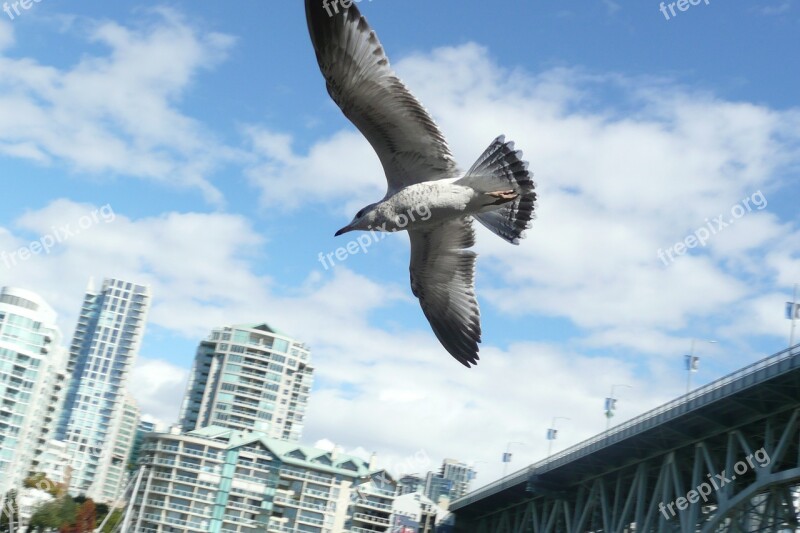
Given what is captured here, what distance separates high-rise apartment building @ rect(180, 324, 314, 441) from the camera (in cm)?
10862

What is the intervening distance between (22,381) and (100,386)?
107660 mm

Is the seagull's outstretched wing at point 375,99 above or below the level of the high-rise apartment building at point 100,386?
below

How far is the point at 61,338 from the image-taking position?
8625cm

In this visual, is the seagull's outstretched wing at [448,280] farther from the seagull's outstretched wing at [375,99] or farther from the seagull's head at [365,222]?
the seagull's head at [365,222]

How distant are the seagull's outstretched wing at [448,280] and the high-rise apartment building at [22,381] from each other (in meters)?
69.5

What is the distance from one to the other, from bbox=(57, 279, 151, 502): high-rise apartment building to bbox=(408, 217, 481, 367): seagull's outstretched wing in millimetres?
141903

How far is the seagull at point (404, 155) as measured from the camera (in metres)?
8.30

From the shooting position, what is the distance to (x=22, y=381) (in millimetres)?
77562

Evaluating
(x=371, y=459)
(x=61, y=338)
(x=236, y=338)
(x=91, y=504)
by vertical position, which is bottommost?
(x=91, y=504)

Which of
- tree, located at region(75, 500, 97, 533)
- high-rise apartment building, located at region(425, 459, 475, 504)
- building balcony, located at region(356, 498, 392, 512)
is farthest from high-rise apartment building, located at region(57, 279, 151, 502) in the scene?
building balcony, located at region(356, 498, 392, 512)

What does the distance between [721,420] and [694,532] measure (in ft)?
12.9

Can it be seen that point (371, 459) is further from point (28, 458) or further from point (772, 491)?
point (772, 491)

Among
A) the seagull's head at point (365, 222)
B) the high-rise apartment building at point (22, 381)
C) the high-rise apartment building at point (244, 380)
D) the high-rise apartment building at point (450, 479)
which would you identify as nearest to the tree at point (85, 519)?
the high-rise apartment building at point (22, 381)

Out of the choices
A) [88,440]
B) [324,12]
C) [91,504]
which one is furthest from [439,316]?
[88,440]
